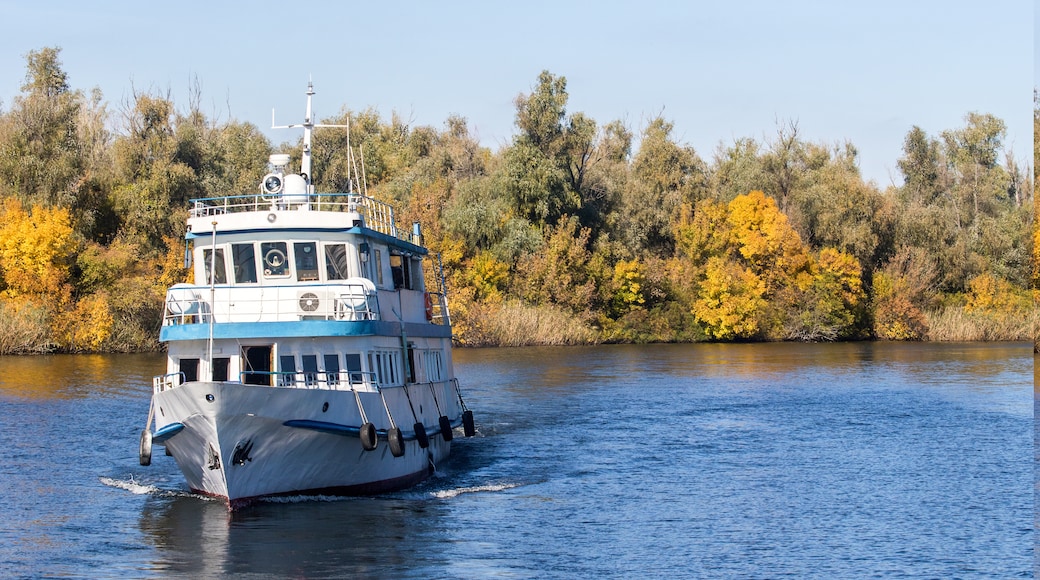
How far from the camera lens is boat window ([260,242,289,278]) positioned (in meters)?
28.2

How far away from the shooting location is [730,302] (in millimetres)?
92250

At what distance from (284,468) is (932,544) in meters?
13.1

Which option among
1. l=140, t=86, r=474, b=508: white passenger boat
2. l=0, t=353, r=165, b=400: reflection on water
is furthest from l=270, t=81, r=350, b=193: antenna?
l=0, t=353, r=165, b=400: reflection on water

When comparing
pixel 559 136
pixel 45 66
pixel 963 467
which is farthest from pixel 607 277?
pixel 963 467

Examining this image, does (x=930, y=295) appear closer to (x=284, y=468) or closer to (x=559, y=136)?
(x=559, y=136)

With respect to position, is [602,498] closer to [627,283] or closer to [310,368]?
[310,368]

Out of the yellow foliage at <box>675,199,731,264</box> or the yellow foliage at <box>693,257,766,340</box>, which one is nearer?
the yellow foliage at <box>693,257,766,340</box>

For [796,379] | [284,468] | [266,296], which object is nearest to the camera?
[284,468]

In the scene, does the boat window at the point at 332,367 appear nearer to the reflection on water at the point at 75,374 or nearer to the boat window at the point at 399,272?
the boat window at the point at 399,272

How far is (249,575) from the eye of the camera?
21.6m

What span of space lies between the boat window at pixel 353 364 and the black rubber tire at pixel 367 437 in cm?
170

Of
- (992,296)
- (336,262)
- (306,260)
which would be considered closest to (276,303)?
(306,260)

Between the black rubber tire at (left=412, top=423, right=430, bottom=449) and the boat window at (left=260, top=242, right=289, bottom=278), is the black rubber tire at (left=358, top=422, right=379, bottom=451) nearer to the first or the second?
the black rubber tire at (left=412, top=423, right=430, bottom=449)

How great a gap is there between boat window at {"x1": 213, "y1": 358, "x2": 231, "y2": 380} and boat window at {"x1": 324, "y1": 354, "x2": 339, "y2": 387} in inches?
82.8
